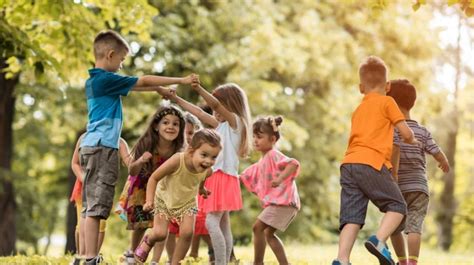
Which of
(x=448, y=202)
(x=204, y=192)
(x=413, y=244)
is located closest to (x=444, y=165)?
(x=413, y=244)

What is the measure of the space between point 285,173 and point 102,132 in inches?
73.6

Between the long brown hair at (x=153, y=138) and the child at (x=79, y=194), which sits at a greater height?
the long brown hair at (x=153, y=138)

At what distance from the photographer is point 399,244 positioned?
7.71 m

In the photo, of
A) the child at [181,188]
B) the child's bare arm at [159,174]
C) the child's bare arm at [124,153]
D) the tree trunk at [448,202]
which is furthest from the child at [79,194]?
the tree trunk at [448,202]

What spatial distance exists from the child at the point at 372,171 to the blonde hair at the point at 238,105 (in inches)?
55.8

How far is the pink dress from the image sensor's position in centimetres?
819

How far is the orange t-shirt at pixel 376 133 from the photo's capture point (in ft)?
22.4

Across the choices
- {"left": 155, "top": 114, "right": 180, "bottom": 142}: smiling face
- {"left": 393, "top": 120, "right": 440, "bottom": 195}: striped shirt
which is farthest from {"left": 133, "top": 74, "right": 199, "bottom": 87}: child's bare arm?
{"left": 393, "top": 120, "right": 440, "bottom": 195}: striped shirt

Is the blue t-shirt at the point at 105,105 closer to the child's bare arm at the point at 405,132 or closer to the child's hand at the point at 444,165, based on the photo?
the child's bare arm at the point at 405,132

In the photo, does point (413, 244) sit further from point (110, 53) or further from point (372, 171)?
point (110, 53)

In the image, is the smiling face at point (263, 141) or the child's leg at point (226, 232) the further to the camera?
the smiling face at point (263, 141)

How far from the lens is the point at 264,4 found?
20812mm

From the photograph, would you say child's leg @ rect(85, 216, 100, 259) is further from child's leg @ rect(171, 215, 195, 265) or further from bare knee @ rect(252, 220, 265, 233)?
bare knee @ rect(252, 220, 265, 233)

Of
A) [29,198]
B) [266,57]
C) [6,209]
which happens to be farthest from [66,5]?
[29,198]
